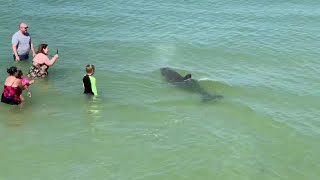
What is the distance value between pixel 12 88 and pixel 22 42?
4.00m

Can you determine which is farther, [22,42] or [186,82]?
[22,42]

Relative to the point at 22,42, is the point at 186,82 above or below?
below

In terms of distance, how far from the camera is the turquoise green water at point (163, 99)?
12562 millimetres

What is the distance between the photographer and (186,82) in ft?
57.1

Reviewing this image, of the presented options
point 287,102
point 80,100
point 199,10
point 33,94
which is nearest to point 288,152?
point 287,102

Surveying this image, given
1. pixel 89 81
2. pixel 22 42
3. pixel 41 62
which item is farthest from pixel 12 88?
pixel 22 42

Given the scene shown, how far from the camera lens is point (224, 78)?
18500 mm

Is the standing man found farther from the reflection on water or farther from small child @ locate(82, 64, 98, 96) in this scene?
small child @ locate(82, 64, 98, 96)

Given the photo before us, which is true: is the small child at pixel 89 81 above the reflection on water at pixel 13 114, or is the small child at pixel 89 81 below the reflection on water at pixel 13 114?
above

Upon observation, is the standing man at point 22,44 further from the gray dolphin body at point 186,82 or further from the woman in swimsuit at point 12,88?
the gray dolphin body at point 186,82

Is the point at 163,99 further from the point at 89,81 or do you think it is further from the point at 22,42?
the point at 22,42

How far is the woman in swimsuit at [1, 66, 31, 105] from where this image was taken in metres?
14.1

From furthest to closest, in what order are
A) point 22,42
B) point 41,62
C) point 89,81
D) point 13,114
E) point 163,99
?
point 22,42 < point 41,62 < point 163,99 < point 89,81 < point 13,114

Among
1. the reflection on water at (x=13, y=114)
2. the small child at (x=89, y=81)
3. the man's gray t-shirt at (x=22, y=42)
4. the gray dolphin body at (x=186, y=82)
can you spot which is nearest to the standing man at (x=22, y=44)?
the man's gray t-shirt at (x=22, y=42)
